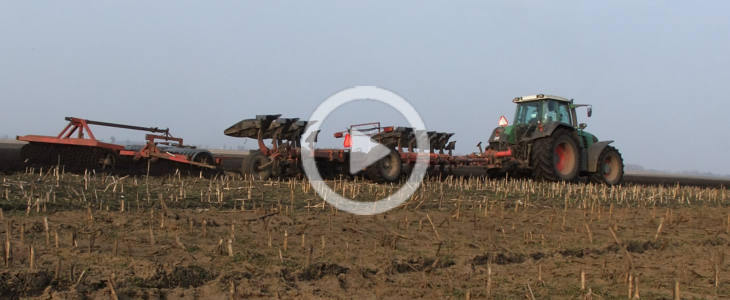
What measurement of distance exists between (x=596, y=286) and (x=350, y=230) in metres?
2.02

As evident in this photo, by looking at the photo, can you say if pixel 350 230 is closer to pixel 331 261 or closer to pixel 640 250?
pixel 331 261

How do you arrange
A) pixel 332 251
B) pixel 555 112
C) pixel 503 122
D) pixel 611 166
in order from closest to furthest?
1. pixel 332 251
2. pixel 503 122
3. pixel 555 112
4. pixel 611 166

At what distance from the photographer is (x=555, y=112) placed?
12742mm

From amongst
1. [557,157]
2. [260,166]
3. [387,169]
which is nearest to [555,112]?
[557,157]

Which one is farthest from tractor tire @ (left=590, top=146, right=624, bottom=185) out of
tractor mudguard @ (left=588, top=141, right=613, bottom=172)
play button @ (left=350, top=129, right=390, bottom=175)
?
play button @ (left=350, top=129, right=390, bottom=175)

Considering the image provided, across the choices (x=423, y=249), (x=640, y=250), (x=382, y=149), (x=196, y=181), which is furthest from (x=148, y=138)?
(x=640, y=250)

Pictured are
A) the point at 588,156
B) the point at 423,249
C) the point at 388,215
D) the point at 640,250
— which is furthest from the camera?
the point at 588,156

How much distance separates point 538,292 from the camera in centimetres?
321

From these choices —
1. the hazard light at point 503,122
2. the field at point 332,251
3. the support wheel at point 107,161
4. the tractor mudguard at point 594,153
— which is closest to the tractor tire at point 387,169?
the hazard light at point 503,122

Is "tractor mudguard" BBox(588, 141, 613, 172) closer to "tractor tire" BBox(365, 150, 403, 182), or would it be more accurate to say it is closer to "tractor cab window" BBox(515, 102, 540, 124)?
"tractor cab window" BBox(515, 102, 540, 124)

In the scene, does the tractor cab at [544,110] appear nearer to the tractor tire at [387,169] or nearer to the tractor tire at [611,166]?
the tractor tire at [611,166]

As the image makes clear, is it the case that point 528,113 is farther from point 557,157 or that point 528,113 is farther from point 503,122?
point 557,157

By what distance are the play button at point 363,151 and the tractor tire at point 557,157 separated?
3402mm

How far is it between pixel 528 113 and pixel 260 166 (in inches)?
258
